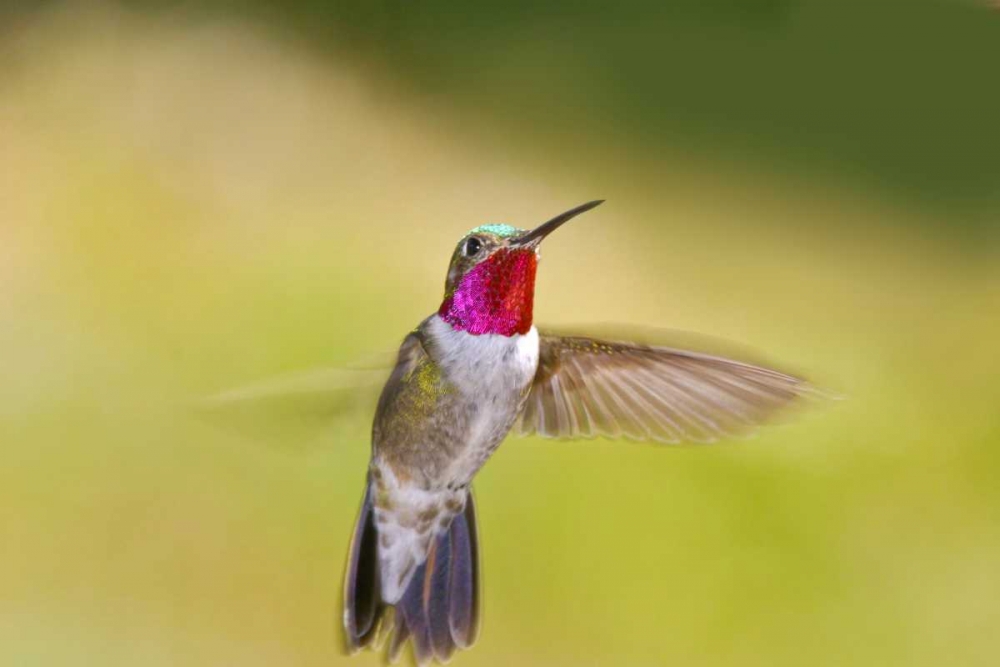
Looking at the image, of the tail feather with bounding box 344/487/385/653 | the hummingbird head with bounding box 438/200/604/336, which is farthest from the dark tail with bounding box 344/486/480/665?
the hummingbird head with bounding box 438/200/604/336

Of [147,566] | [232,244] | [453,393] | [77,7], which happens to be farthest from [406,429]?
[77,7]

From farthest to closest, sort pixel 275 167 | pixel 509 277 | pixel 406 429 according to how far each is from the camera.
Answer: pixel 275 167, pixel 406 429, pixel 509 277

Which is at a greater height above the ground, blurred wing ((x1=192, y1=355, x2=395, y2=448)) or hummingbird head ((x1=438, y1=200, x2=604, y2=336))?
hummingbird head ((x1=438, y1=200, x2=604, y2=336))

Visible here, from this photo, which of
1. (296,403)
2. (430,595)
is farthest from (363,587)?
(296,403)

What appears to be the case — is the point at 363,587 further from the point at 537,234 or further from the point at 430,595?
the point at 537,234

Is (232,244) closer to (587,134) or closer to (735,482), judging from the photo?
(587,134)

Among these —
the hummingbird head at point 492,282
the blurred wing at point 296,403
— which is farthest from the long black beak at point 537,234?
the blurred wing at point 296,403

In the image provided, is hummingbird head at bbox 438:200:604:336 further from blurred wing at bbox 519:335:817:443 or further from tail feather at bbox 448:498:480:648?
tail feather at bbox 448:498:480:648
